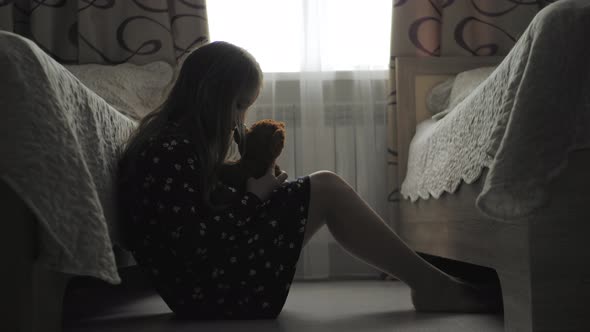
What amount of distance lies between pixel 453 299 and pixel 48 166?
901 mm

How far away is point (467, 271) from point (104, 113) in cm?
130

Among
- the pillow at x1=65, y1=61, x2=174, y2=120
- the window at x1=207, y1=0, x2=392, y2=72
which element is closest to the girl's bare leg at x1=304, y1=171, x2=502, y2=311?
the pillow at x1=65, y1=61, x2=174, y2=120

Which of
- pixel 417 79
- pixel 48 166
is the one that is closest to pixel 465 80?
pixel 417 79

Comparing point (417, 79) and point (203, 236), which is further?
point (417, 79)

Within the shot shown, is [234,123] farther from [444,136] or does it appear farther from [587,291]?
[587,291]

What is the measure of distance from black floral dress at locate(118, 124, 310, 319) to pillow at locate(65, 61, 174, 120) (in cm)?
85

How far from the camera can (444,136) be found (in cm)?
149

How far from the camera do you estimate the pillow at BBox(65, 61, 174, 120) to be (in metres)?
2.05

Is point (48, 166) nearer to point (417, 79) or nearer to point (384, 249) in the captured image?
point (384, 249)

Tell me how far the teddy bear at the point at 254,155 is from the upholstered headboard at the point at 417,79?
1019 mm

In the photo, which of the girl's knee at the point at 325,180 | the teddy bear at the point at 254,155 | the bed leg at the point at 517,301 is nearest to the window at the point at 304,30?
the teddy bear at the point at 254,155

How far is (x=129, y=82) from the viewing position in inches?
85.0

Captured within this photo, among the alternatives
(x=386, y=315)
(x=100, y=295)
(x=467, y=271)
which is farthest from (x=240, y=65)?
(x=467, y=271)

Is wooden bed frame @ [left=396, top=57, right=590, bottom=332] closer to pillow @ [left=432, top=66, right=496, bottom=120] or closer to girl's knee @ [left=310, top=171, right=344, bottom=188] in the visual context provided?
girl's knee @ [left=310, top=171, right=344, bottom=188]
